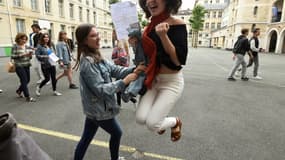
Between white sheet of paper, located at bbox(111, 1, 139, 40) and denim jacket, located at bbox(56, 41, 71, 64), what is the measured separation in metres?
4.60

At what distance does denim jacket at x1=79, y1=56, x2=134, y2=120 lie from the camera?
1.69m

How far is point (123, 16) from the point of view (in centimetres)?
170

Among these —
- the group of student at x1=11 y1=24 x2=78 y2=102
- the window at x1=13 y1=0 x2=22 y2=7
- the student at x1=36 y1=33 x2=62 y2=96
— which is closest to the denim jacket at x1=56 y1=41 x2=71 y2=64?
the group of student at x1=11 y1=24 x2=78 y2=102

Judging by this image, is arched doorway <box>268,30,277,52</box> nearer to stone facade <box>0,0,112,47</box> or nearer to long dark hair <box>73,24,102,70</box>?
stone facade <box>0,0,112,47</box>

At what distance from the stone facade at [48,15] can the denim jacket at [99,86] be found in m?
10.2

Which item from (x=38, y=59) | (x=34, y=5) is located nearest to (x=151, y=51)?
(x=38, y=59)

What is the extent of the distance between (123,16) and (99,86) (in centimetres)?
64

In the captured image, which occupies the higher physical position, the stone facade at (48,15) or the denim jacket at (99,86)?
the stone facade at (48,15)

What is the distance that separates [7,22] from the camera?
1881cm

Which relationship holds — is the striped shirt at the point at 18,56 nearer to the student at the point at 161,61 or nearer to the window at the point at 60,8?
the student at the point at 161,61

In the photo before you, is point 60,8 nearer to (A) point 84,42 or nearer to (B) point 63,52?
(B) point 63,52

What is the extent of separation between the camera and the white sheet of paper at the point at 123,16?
1671 mm

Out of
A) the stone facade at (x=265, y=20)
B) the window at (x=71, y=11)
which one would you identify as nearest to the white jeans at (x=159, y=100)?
the window at (x=71, y=11)

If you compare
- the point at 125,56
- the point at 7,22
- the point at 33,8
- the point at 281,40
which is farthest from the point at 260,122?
the point at 281,40
